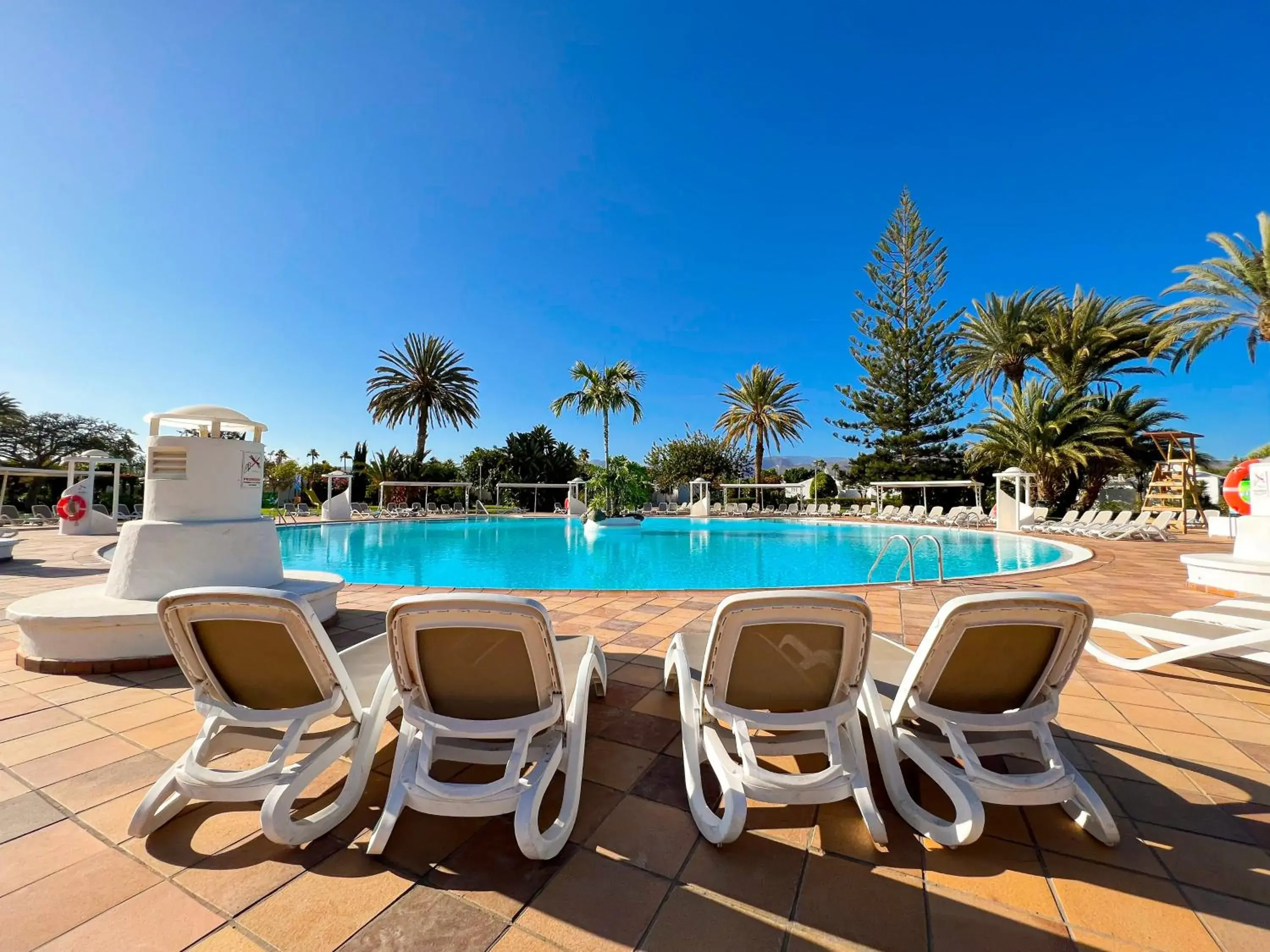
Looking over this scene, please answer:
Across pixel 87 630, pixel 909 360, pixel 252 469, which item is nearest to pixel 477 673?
pixel 87 630

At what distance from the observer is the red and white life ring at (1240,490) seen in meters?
5.57

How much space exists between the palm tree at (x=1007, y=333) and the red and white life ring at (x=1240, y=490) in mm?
19200

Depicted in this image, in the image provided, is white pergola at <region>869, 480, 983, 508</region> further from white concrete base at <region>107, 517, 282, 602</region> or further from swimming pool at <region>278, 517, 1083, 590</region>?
white concrete base at <region>107, 517, 282, 602</region>

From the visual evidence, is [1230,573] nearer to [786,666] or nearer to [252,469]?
[786,666]

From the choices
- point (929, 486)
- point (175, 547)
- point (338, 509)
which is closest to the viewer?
point (175, 547)

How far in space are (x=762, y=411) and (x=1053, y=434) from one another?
43.2 feet

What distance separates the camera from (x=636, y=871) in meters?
1.53

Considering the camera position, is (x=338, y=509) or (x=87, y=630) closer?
(x=87, y=630)

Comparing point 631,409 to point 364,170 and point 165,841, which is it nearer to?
point 364,170

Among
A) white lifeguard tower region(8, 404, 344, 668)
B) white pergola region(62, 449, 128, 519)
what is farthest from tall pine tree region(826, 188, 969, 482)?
white pergola region(62, 449, 128, 519)

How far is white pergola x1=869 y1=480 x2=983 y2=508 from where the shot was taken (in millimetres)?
21484

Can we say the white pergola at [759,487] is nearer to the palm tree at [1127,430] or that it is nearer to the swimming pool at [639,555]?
the swimming pool at [639,555]

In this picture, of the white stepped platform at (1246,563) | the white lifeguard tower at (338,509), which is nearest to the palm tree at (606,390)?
the white lifeguard tower at (338,509)

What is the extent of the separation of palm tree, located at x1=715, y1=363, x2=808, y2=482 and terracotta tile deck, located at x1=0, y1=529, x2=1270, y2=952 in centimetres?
2668
